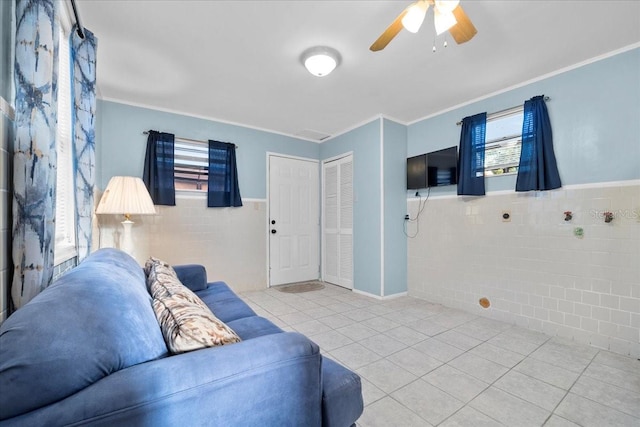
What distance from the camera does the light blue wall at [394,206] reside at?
383 centimetres

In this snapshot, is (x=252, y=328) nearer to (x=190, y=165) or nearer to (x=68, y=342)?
(x=68, y=342)

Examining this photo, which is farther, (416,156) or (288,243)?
(288,243)

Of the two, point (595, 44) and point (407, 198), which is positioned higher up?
point (595, 44)

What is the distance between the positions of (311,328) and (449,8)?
275cm

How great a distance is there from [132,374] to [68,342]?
18cm

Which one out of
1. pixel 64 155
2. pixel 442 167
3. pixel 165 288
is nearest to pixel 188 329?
pixel 165 288

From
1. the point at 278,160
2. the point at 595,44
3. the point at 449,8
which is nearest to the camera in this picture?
the point at 449,8

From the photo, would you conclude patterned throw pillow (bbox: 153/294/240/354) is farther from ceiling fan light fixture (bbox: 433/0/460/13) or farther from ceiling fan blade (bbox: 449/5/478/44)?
ceiling fan blade (bbox: 449/5/478/44)

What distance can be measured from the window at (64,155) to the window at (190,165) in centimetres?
175

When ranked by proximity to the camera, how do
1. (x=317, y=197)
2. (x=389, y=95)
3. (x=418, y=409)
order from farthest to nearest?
(x=317, y=197), (x=389, y=95), (x=418, y=409)

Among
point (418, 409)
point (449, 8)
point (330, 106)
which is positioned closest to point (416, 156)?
point (330, 106)

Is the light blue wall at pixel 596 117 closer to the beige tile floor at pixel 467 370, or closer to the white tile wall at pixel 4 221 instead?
the beige tile floor at pixel 467 370

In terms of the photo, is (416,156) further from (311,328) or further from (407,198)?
(311,328)

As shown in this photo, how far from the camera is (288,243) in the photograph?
15.1 ft
